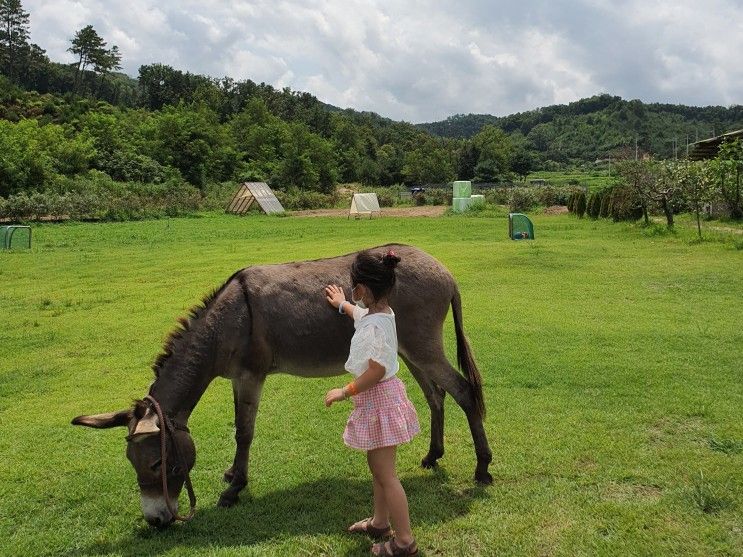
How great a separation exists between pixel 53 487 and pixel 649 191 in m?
26.0

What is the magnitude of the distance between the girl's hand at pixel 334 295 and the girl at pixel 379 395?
752 mm

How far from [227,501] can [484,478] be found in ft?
6.52

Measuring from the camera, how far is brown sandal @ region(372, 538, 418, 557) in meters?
3.60

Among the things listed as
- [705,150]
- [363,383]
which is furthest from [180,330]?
[705,150]

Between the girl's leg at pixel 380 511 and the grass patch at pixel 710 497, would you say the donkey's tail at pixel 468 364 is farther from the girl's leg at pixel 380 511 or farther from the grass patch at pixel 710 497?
the grass patch at pixel 710 497

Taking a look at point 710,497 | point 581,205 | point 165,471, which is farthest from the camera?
point 581,205

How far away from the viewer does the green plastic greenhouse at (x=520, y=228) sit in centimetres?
2375

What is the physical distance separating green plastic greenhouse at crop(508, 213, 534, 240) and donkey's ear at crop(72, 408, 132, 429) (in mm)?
21049

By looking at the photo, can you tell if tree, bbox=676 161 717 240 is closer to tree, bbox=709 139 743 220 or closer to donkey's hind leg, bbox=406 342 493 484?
tree, bbox=709 139 743 220

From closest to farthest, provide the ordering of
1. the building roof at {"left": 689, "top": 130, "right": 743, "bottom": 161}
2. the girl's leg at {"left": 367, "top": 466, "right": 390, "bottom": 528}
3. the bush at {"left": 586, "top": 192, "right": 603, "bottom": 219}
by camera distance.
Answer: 1. the girl's leg at {"left": 367, "top": 466, "right": 390, "bottom": 528}
2. the bush at {"left": 586, "top": 192, "right": 603, "bottom": 219}
3. the building roof at {"left": 689, "top": 130, "right": 743, "bottom": 161}

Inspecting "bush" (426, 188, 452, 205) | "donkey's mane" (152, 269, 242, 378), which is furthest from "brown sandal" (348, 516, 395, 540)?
"bush" (426, 188, 452, 205)

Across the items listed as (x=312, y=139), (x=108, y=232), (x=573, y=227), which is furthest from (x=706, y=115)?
(x=108, y=232)

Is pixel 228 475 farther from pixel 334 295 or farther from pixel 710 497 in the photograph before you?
pixel 710 497

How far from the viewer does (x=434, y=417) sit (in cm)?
515
